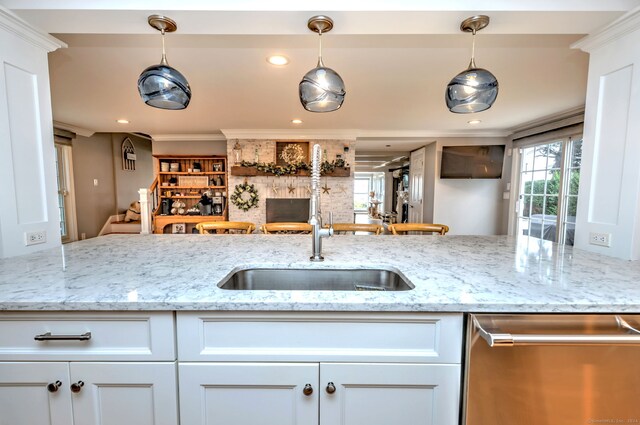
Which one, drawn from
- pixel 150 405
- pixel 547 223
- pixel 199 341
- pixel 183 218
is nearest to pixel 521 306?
pixel 199 341

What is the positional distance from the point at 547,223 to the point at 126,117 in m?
6.69

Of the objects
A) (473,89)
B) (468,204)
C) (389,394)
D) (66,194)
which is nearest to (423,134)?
(468,204)

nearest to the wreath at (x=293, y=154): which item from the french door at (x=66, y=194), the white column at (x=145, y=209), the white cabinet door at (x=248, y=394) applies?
the white column at (x=145, y=209)

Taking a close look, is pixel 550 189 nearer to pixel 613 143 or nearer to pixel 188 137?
pixel 613 143

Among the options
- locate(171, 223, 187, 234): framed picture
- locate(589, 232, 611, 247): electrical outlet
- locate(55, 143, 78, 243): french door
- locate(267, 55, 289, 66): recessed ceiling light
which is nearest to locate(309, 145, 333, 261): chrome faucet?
locate(267, 55, 289, 66): recessed ceiling light

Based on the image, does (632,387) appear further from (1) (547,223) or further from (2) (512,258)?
(1) (547,223)

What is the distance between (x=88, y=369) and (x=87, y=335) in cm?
12

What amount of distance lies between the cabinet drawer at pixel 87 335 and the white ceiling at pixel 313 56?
1428 mm

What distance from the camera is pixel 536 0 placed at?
52.4 inches

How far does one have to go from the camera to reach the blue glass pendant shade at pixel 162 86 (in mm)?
1310

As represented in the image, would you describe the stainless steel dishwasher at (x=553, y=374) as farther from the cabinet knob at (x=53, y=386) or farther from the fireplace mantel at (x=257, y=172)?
the fireplace mantel at (x=257, y=172)

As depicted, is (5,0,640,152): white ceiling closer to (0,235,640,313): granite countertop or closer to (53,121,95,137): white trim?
(53,121,95,137): white trim

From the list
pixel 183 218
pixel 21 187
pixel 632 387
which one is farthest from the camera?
pixel 183 218

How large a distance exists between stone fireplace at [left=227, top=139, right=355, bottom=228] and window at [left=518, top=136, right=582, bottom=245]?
3033 mm
